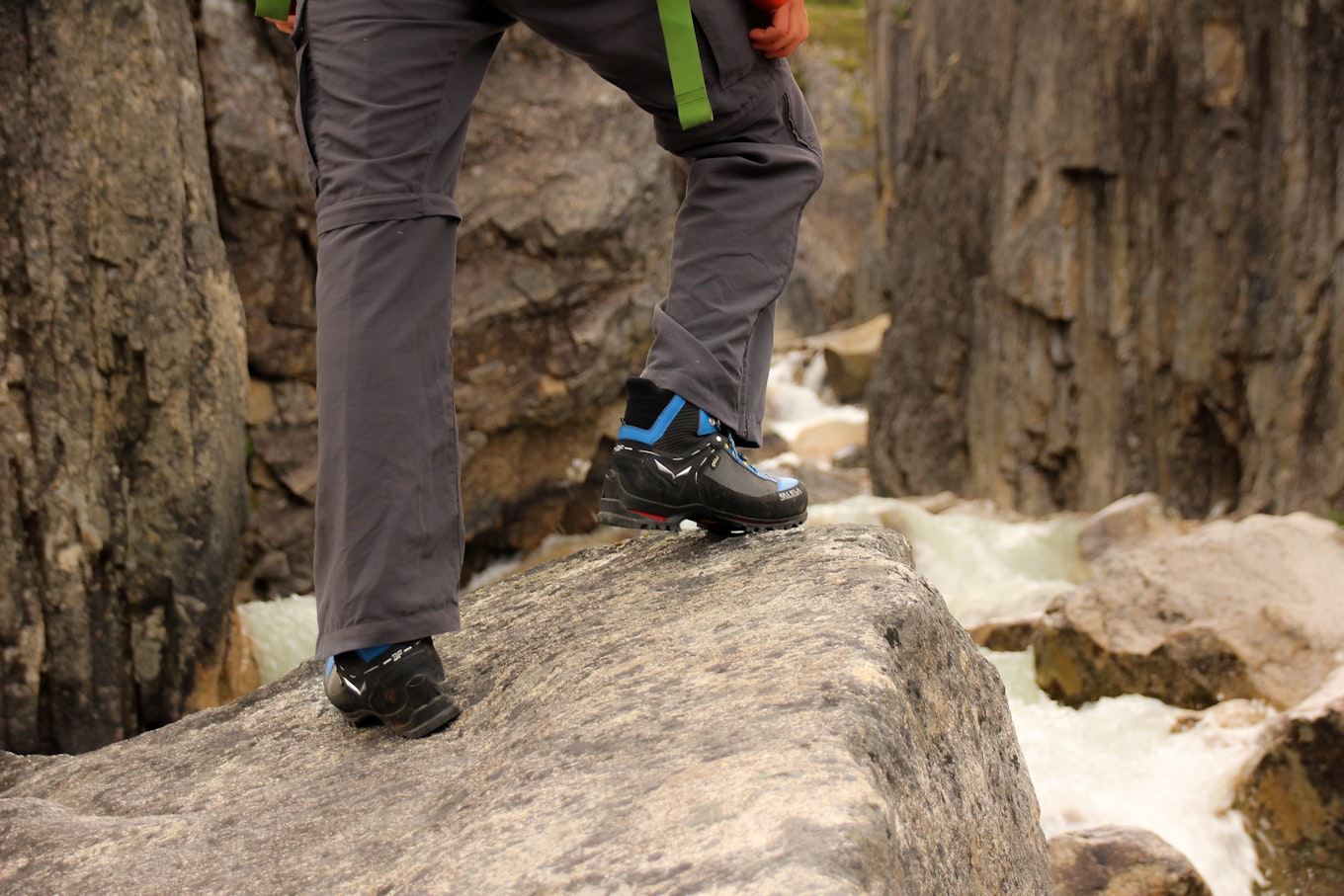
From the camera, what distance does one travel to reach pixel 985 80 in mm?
14695

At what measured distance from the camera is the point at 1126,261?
1160 cm

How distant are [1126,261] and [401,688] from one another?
1120 cm

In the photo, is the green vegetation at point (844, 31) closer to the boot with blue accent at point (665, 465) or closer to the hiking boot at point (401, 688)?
the boot with blue accent at point (665, 465)

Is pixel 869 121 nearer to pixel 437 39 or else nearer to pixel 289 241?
pixel 289 241

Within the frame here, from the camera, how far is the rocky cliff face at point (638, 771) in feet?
4.55

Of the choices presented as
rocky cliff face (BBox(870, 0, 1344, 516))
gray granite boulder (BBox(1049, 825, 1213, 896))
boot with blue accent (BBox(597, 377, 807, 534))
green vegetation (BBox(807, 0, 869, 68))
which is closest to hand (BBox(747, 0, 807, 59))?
boot with blue accent (BBox(597, 377, 807, 534))

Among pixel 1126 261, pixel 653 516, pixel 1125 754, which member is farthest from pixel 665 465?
pixel 1126 261

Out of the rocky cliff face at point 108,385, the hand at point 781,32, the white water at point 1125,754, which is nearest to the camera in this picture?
the hand at point 781,32

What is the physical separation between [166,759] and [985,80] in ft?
47.4

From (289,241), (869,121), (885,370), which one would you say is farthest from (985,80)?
(869,121)

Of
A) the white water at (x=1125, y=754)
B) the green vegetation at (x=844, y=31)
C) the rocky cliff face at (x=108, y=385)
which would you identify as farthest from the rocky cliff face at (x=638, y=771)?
the green vegetation at (x=844, y=31)

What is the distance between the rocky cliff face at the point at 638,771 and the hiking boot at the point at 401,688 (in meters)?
0.04

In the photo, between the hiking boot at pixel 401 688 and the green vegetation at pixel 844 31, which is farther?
the green vegetation at pixel 844 31

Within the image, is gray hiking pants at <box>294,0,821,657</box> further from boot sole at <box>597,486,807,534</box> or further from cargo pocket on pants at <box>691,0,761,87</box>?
boot sole at <box>597,486,807,534</box>
